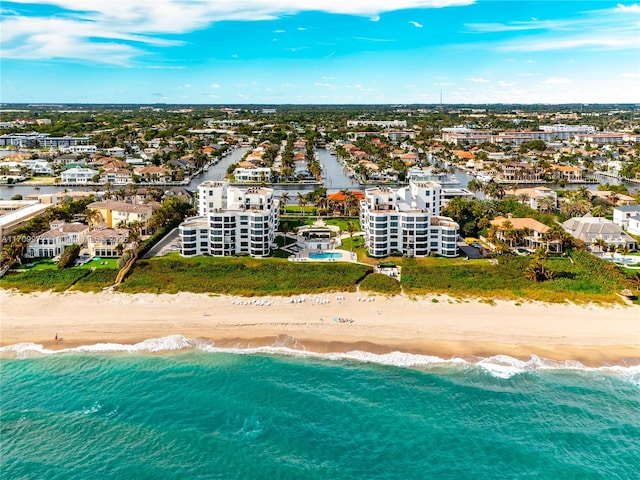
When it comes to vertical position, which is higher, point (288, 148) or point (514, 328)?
point (288, 148)

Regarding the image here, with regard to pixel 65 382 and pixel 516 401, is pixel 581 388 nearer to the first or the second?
pixel 516 401

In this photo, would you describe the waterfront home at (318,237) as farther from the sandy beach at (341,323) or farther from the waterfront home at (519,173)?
the waterfront home at (519,173)

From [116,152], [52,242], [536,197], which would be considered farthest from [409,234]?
[116,152]

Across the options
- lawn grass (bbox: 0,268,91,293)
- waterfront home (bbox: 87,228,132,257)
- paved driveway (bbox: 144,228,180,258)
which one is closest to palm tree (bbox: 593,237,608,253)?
paved driveway (bbox: 144,228,180,258)

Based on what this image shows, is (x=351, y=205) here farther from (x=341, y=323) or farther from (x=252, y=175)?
(x=252, y=175)

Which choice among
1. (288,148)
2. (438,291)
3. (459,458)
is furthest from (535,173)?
(459,458)
